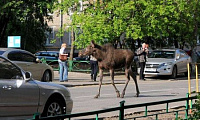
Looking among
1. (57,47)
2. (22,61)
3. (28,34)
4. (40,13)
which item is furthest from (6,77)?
(57,47)

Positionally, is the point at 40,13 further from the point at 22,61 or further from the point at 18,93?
the point at 18,93

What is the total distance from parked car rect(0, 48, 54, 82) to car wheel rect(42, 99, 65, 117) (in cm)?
1003

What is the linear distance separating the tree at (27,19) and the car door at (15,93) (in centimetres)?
2560

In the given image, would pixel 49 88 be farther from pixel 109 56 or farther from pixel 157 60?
pixel 157 60

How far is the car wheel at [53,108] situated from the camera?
34.6 feet

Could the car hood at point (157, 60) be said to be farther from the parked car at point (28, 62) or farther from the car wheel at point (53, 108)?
the car wheel at point (53, 108)

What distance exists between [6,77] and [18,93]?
39 centimetres

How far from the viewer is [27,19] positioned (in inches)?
1526

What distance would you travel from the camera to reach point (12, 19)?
3866 cm

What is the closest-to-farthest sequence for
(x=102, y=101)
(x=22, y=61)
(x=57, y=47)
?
1. (x=102, y=101)
2. (x=22, y=61)
3. (x=57, y=47)

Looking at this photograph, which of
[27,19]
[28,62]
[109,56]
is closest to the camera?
[109,56]

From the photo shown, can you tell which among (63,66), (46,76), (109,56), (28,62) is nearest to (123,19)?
(63,66)

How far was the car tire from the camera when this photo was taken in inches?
415

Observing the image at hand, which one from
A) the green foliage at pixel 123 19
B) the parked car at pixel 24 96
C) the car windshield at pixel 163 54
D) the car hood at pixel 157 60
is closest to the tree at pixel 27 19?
the green foliage at pixel 123 19
